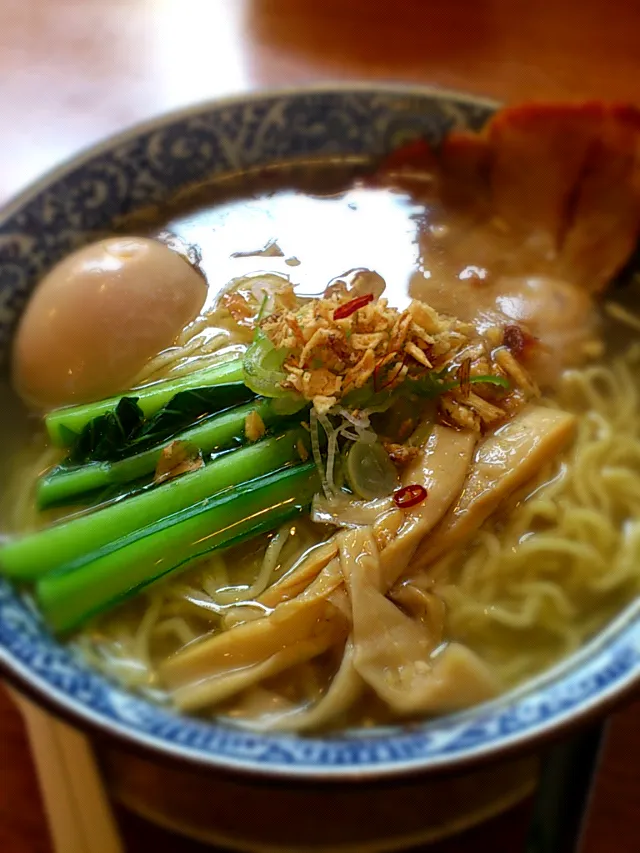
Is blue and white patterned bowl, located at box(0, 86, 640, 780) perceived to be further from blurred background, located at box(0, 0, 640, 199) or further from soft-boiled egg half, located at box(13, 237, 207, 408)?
blurred background, located at box(0, 0, 640, 199)

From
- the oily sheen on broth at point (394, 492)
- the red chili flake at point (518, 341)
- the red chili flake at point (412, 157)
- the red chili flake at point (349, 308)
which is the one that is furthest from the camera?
the red chili flake at point (412, 157)

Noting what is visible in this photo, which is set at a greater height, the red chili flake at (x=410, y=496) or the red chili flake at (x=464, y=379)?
the red chili flake at (x=464, y=379)

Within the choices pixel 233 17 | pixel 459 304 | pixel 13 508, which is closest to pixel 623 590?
pixel 459 304

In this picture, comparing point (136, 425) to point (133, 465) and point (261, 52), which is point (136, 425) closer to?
point (133, 465)

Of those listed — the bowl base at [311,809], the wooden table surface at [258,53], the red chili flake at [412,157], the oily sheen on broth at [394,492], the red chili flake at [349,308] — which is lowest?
Result: the bowl base at [311,809]

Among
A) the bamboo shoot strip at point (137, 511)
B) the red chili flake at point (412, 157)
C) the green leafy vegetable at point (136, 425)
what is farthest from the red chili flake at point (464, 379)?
the red chili flake at point (412, 157)

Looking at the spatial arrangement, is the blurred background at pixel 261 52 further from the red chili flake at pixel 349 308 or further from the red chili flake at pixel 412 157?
the red chili flake at pixel 349 308
